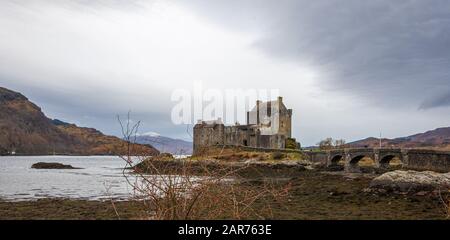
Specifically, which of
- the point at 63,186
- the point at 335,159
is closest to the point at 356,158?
the point at 335,159

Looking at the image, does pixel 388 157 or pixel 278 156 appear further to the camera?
pixel 278 156

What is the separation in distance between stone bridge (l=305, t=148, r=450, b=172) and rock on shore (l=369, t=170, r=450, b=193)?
12123 mm

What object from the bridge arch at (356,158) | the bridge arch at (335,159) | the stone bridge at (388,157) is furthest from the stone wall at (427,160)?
the bridge arch at (335,159)

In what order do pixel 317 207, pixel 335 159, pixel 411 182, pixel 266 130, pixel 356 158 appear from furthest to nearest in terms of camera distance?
pixel 266 130 < pixel 335 159 < pixel 356 158 < pixel 411 182 < pixel 317 207

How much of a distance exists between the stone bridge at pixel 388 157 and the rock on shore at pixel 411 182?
1212 centimetres

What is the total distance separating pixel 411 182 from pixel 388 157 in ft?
77.0

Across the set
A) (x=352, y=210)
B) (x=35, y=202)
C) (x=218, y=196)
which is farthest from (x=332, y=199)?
(x=218, y=196)

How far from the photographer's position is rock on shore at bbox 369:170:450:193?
81.2 ft

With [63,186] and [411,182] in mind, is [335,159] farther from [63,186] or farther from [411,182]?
[63,186]

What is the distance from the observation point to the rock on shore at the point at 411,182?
24.7 m

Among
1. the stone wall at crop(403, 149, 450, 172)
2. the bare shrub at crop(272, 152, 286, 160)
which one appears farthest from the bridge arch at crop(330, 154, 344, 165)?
the stone wall at crop(403, 149, 450, 172)

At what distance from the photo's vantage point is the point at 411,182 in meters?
25.4

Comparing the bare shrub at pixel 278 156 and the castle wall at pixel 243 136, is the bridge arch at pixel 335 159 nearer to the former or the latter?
the bare shrub at pixel 278 156
